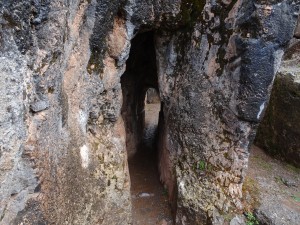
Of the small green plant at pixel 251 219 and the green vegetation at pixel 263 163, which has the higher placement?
the green vegetation at pixel 263 163

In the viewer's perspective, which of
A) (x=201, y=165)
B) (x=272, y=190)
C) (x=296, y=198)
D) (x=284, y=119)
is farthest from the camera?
(x=284, y=119)

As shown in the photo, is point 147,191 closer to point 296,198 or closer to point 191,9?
point 296,198

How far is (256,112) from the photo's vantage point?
4.15 meters

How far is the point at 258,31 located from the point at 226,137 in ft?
5.48

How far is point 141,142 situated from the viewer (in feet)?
26.0

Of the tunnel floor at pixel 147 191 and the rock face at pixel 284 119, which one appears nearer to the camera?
the tunnel floor at pixel 147 191

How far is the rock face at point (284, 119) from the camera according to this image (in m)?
6.34

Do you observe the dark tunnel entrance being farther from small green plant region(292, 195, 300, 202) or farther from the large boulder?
the large boulder

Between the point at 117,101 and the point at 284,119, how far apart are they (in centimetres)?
420

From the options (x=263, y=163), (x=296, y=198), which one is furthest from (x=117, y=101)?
(x=263, y=163)

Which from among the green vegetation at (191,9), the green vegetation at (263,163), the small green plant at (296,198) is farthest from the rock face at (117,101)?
the green vegetation at (263,163)

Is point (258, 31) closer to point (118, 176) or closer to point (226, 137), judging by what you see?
point (226, 137)

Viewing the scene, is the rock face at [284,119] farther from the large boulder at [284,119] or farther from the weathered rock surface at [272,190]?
the weathered rock surface at [272,190]

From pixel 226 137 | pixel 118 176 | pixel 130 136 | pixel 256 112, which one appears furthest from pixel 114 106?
pixel 130 136
